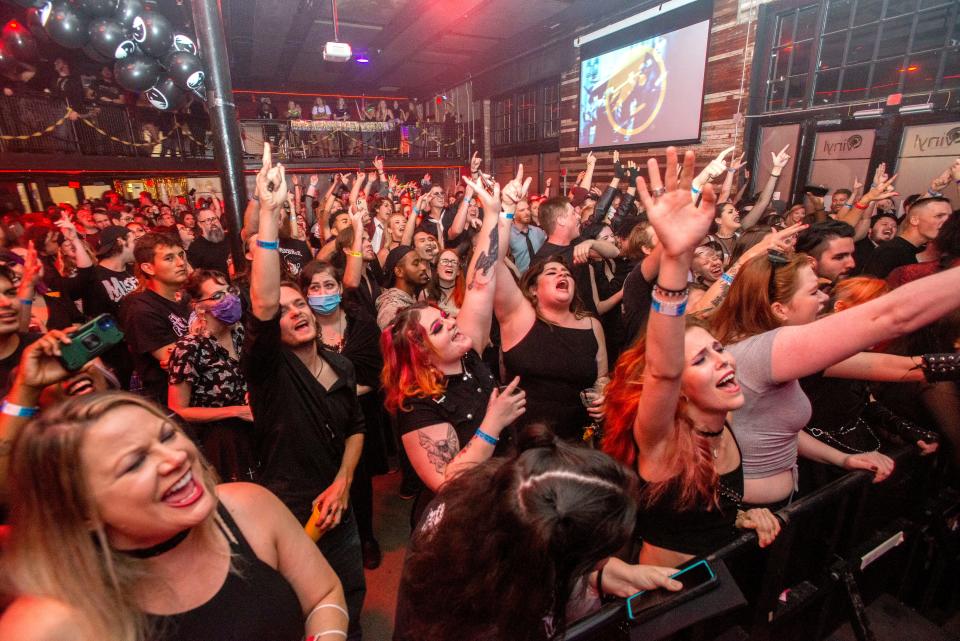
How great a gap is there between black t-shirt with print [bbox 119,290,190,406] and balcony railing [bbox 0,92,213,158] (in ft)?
32.8

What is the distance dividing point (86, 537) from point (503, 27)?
12.1 metres

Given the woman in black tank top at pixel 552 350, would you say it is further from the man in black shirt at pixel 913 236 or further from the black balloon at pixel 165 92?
the black balloon at pixel 165 92

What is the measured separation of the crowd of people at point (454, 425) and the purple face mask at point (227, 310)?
1 centimetres

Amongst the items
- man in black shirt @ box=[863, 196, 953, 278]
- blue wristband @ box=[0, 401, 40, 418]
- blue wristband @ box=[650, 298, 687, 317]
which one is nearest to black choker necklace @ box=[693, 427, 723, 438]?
blue wristband @ box=[650, 298, 687, 317]

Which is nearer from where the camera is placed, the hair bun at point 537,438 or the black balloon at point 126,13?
the hair bun at point 537,438

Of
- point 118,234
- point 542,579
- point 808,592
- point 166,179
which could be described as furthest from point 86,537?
point 166,179

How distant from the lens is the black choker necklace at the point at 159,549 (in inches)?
42.3

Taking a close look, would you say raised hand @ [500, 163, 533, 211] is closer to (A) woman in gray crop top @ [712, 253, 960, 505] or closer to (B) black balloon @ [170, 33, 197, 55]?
(A) woman in gray crop top @ [712, 253, 960, 505]

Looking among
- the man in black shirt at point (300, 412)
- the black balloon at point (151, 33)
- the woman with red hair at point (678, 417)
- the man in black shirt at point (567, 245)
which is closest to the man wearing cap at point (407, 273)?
the man in black shirt at point (567, 245)

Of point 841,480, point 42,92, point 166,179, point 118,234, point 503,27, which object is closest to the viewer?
point 841,480

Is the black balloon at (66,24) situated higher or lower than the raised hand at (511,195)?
higher

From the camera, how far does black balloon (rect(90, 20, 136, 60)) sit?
6.21 meters

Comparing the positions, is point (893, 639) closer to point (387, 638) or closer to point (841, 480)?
point (841, 480)

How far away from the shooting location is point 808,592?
5.94ft
